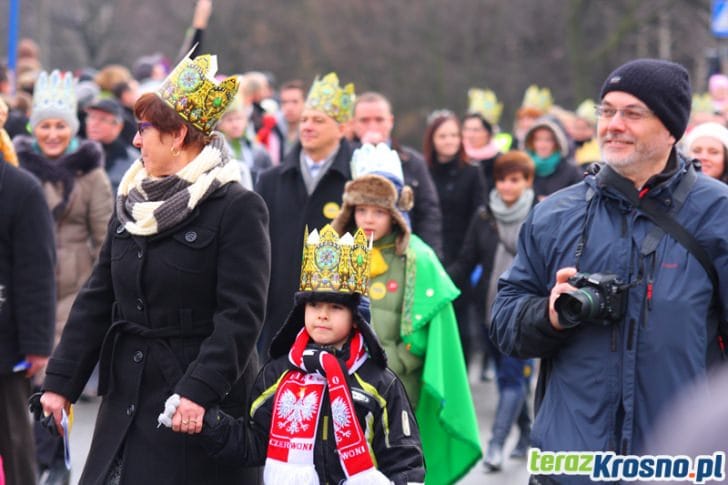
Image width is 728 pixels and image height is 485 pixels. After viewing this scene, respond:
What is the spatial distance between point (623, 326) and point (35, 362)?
327cm

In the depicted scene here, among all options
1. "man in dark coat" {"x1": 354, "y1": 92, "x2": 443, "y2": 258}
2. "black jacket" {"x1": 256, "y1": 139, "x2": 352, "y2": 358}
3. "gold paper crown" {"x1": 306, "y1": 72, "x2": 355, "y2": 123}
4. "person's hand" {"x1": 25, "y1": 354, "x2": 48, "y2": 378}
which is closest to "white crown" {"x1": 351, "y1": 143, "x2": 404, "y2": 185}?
"black jacket" {"x1": 256, "y1": 139, "x2": 352, "y2": 358}

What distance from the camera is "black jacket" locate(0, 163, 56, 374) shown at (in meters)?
6.75

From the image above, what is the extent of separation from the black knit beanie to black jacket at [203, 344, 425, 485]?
4.57 feet

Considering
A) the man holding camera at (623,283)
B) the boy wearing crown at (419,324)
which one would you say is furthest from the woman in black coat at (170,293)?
the boy wearing crown at (419,324)

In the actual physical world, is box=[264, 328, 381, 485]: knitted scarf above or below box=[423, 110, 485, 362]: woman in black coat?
below

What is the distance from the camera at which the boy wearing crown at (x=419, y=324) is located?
6.90 metres

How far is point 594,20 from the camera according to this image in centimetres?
3975

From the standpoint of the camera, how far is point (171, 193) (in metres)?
5.29

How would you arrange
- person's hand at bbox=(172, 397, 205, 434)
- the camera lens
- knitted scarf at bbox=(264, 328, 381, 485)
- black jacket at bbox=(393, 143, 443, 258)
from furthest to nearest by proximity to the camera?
black jacket at bbox=(393, 143, 443, 258) → knitted scarf at bbox=(264, 328, 381, 485) → person's hand at bbox=(172, 397, 205, 434) → the camera lens

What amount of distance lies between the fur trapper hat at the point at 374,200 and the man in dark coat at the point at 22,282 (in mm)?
1428

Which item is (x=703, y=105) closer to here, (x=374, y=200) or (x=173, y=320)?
(x=374, y=200)

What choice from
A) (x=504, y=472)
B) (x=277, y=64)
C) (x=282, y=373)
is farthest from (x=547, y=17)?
(x=282, y=373)

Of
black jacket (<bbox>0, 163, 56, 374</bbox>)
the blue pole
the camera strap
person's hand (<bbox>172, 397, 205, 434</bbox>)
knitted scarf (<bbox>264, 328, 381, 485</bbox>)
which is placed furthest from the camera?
the blue pole

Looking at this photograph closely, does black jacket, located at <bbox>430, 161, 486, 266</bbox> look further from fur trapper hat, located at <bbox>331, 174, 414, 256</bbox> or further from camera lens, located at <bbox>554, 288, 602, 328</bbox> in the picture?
camera lens, located at <bbox>554, 288, 602, 328</bbox>
